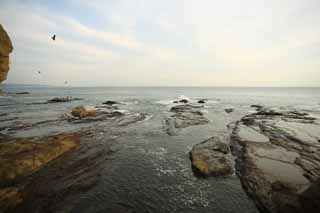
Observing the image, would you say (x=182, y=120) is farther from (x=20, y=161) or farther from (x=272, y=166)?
(x=20, y=161)

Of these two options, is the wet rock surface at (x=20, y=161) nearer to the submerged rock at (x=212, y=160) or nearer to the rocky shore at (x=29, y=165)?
the rocky shore at (x=29, y=165)

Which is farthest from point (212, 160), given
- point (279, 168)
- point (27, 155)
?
point (27, 155)

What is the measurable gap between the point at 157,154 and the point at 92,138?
687 cm

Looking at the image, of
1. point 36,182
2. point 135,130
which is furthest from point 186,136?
point 36,182

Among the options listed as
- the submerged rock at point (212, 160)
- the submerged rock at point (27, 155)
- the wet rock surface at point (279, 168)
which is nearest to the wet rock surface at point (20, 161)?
the submerged rock at point (27, 155)

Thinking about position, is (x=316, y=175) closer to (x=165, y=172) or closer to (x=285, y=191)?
(x=285, y=191)

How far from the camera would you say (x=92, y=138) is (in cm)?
1390

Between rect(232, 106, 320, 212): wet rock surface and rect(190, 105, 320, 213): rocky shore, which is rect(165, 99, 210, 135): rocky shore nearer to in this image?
rect(190, 105, 320, 213): rocky shore

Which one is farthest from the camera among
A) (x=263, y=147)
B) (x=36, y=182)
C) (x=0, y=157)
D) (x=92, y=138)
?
(x=92, y=138)

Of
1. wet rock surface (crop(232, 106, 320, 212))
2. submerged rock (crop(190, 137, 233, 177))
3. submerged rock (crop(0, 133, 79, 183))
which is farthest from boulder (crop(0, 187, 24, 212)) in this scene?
wet rock surface (crop(232, 106, 320, 212))

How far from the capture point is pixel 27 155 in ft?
29.3

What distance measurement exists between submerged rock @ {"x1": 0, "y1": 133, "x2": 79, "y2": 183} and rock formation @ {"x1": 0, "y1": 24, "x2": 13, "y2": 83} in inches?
360

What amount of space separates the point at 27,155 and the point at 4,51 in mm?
11454

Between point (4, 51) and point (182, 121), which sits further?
point (182, 121)
